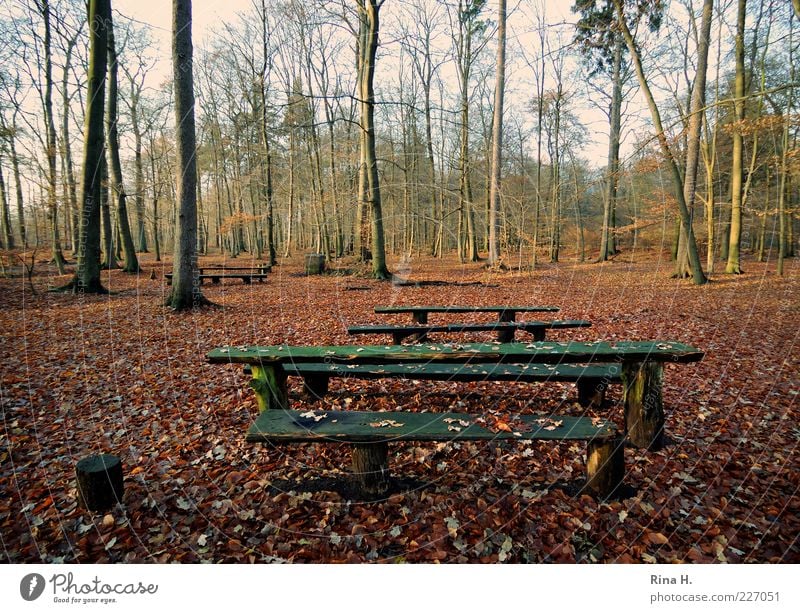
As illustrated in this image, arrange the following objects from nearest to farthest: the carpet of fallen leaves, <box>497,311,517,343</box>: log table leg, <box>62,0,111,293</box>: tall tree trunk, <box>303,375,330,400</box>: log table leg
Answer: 1. the carpet of fallen leaves
2. <box>303,375,330,400</box>: log table leg
3. <box>497,311,517,343</box>: log table leg
4. <box>62,0,111,293</box>: tall tree trunk

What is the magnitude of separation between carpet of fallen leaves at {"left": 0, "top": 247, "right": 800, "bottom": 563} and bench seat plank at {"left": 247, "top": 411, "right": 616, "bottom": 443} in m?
0.49

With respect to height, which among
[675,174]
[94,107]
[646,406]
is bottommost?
[646,406]

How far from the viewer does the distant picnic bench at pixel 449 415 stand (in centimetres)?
232

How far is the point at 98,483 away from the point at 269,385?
4.10 feet

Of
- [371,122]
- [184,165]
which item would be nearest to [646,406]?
[184,165]

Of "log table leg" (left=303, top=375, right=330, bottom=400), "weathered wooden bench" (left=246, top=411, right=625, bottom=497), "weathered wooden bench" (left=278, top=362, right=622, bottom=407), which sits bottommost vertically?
"log table leg" (left=303, top=375, right=330, bottom=400)

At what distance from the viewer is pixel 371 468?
2.45m

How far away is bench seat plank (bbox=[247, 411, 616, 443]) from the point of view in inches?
89.5

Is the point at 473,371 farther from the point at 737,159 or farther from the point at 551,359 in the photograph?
the point at 737,159

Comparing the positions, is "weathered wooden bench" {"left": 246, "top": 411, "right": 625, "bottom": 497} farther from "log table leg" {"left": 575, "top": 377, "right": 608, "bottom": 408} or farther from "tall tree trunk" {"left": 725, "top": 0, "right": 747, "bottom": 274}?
"tall tree trunk" {"left": 725, "top": 0, "right": 747, "bottom": 274}

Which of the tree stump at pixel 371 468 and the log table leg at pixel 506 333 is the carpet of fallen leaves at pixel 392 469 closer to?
the tree stump at pixel 371 468

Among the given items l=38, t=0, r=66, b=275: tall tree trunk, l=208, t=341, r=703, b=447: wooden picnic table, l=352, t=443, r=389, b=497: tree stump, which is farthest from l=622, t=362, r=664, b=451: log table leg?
l=38, t=0, r=66, b=275: tall tree trunk
